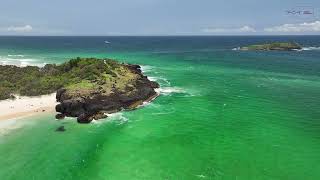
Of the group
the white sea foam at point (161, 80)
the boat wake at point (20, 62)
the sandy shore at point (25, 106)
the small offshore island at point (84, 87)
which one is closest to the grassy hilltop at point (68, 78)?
the small offshore island at point (84, 87)

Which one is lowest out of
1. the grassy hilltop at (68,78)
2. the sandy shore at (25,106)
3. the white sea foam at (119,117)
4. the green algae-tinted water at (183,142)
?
the green algae-tinted water at (183,142)

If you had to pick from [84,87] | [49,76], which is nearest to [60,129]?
[84,87]

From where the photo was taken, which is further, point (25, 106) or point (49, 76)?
point (49, 76)

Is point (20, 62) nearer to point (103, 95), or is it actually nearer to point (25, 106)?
point (25, 106)

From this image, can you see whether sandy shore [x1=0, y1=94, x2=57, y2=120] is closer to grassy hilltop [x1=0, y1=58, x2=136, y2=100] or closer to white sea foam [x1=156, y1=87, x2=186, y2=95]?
grassy hilltop [x1=0, y1=58, x2=136, y2=100]

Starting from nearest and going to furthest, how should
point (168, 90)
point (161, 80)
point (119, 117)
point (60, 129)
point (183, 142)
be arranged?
1. point (183, 142)
2. point (60, 129)
3. point (119, 117)
4. point (168, 90)
5. point (161, 80)

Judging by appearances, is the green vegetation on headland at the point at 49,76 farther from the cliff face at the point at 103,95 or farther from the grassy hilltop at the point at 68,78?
the cliff face at the point at 103,95

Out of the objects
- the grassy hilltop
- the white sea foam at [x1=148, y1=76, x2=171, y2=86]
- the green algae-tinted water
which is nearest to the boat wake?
the grassy hilltop
